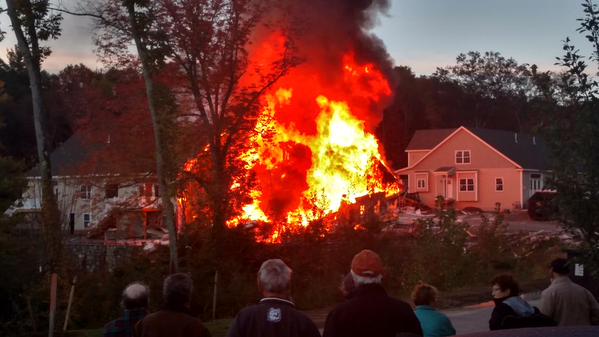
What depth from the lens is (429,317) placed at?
21.1ft

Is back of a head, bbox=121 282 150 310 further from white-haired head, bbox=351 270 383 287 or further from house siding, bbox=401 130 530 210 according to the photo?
house siding, bbox=401 130 530 210

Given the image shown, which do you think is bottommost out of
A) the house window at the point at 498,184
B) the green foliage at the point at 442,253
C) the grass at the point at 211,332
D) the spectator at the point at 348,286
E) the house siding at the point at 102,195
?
the grass at the point at 211,332

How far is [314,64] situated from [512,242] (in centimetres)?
938

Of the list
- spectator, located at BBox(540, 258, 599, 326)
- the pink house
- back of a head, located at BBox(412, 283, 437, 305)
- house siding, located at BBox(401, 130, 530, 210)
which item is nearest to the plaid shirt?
back of a head, located at BBox(412, 283, 437, 305)

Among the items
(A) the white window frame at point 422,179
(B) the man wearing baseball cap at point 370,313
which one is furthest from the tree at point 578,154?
(A) the white window frame at point 422,179

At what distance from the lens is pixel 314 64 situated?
28.2m

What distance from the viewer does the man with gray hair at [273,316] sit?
5.19 m

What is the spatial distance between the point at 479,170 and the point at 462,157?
2.06 metres

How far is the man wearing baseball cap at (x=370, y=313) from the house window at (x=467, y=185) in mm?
54539

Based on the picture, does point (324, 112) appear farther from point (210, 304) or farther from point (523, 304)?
point (523, 304)

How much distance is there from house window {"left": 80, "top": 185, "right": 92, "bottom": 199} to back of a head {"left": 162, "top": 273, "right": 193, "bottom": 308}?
18.3m

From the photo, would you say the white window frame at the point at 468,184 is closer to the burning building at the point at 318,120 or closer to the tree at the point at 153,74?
the burning building at the point at 318,120

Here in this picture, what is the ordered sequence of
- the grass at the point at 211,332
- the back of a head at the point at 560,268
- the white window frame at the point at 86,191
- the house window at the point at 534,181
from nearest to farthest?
the back of a head at the point at 560,268, the grass at the point at 211,332, the white window frame at the point at 86,191, the house window at the point at 534,181

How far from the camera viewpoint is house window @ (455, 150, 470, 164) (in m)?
59.4
